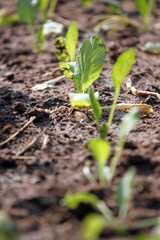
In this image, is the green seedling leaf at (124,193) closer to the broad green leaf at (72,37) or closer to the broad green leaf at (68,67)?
the broad green leaf at (68,67)

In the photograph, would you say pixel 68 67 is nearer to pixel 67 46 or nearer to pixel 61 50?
pixel 67 46

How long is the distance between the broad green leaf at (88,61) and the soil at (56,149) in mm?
174

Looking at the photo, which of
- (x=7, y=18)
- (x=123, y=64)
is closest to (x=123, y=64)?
(x=123, y=64)

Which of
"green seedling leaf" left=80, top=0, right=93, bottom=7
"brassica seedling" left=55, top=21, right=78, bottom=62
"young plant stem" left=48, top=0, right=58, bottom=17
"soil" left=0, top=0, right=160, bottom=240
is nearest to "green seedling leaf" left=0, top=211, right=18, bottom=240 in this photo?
"soil" left=0, top=0, right=160, bottom=240

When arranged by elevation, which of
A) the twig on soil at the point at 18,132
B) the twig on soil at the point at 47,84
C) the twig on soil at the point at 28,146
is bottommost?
the twig on soil at the point at 28,146

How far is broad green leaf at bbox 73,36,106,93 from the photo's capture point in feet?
4.99

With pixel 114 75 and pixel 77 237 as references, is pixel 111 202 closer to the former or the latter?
pixel 77 237

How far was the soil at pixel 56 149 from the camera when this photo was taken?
104 centimetres

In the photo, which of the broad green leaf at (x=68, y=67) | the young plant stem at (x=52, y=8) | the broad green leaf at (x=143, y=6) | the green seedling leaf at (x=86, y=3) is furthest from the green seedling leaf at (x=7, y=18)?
the broad green leaf at (x=68, y=67)

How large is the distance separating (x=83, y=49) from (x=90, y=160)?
21.1 inches

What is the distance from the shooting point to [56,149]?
138 centimetres

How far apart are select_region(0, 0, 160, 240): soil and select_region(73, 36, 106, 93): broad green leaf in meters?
0.17

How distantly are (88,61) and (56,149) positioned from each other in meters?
0.45

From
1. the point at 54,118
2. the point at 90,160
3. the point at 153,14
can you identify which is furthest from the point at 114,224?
the point at 153,14
